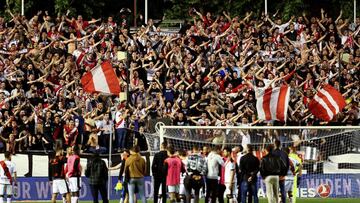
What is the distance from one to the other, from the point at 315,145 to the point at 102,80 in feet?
25.1

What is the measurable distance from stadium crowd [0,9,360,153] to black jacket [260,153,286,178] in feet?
32.5

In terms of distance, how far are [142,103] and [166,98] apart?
40.0 inches

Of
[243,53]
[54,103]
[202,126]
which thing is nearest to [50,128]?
[54,103]

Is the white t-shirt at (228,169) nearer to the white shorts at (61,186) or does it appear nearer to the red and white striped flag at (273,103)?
the white shorts at (61,186)

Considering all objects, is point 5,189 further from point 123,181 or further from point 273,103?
point 273,103

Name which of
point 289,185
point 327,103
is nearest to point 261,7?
point 327,103

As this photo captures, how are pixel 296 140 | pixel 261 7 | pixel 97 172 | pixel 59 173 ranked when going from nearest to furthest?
pixel 97 172 < pixel 59 173 < pixel 296 140 < pixel 261 7

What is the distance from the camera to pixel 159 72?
5866cm

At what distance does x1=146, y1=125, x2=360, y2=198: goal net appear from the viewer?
2122 inches

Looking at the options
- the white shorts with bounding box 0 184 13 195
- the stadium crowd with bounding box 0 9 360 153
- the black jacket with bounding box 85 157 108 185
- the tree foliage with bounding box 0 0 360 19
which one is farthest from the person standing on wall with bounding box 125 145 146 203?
the tree foliage with bounding box 0 0 360 19

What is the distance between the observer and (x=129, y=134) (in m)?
55.7

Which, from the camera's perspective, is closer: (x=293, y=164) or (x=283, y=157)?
(x=283, y=157)

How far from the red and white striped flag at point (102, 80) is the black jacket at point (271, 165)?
28.4ft

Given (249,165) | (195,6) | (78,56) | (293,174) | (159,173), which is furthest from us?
(195,6)
